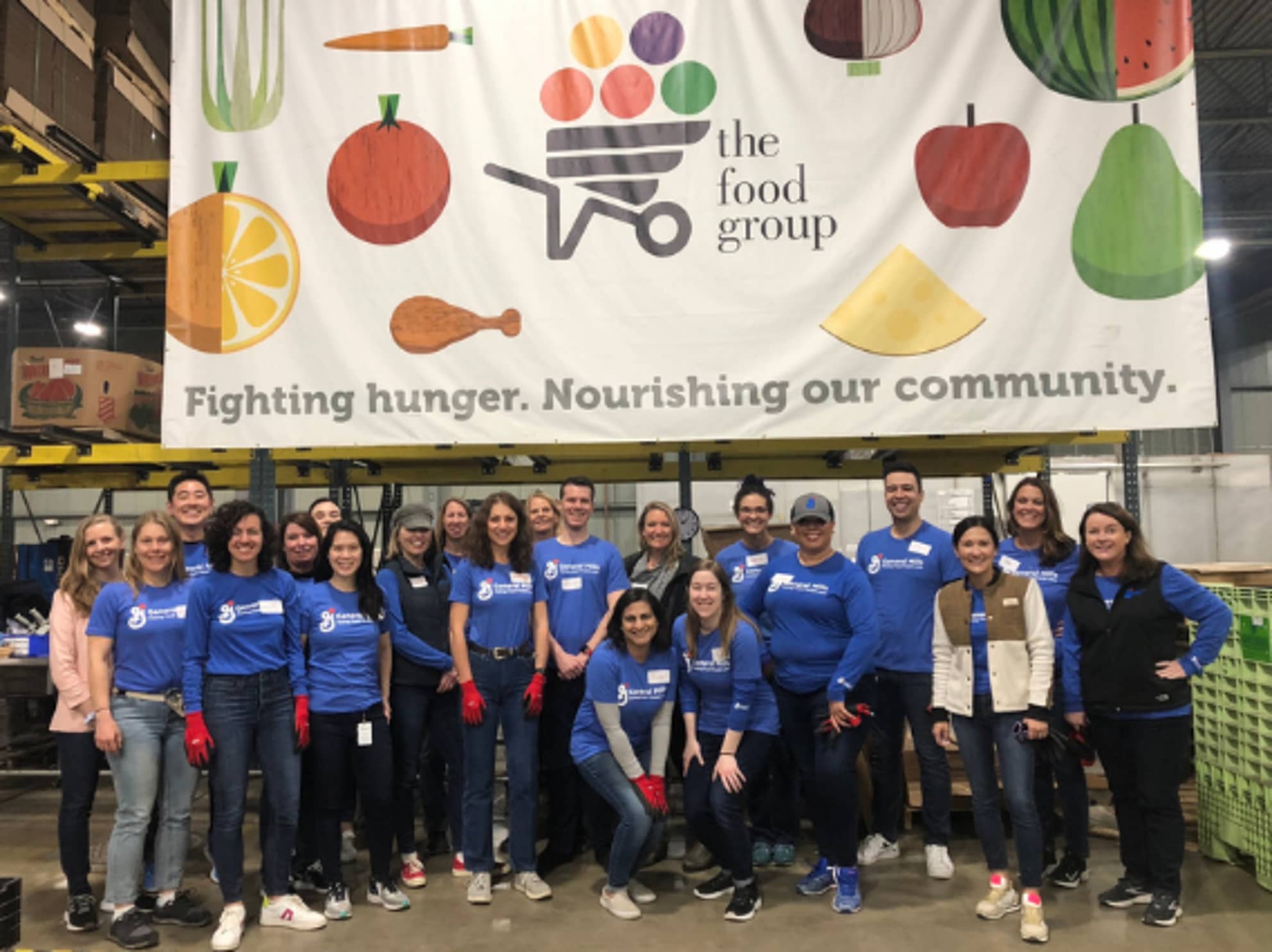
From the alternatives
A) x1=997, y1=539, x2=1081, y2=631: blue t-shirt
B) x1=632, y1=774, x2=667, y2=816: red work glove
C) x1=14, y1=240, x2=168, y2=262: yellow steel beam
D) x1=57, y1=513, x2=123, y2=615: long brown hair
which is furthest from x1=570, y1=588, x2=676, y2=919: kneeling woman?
x1=14, y1=240, x2=168, y2=262: yellow steel beam

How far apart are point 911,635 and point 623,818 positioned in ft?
4.91

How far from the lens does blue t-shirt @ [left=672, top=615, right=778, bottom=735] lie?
11.9ft

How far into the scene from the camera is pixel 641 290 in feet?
15.4

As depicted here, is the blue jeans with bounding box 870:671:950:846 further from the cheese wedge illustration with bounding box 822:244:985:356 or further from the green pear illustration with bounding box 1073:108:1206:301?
the green pear illustration with bounding box 1073:108:1206:301

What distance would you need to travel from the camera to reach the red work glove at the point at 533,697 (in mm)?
3836

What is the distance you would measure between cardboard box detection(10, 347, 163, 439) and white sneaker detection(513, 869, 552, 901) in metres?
3.61

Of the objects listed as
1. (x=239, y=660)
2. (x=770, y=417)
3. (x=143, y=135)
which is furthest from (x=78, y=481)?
(x=770, y=417)

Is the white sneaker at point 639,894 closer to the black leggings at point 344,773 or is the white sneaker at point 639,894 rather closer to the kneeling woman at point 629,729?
the kneeling woman at point 629,729

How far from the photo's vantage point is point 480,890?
3.78 m

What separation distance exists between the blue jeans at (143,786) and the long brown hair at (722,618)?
2.03m

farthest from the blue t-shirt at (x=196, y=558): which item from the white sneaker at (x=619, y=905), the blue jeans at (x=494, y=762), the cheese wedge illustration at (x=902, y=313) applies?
the cheese wedge illustration at (x=902, y=313)

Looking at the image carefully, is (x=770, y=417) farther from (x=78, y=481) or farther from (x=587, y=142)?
(x=78, y=481)

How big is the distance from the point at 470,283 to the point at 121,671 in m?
2.46

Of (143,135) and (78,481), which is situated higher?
(143,135)
